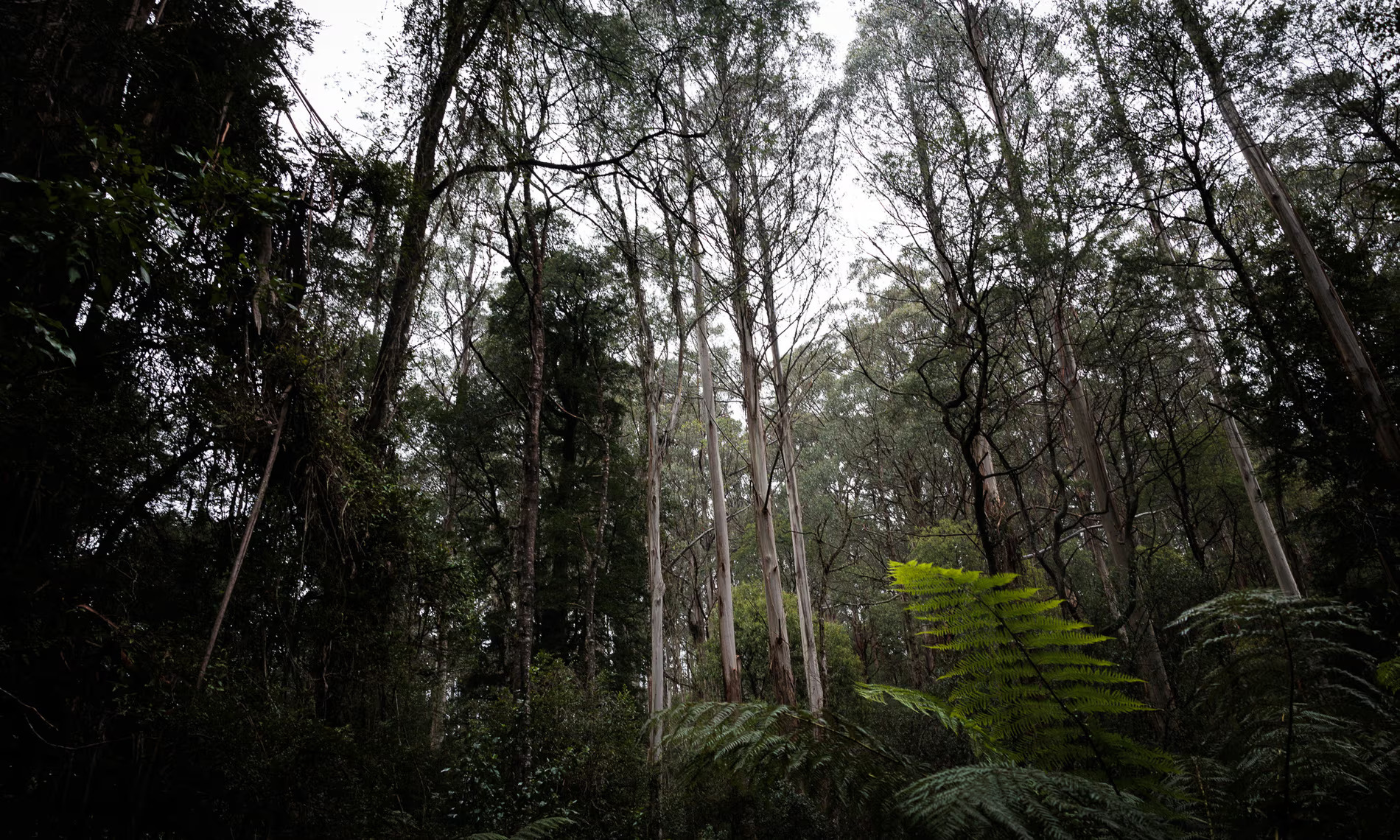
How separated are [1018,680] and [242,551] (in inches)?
137

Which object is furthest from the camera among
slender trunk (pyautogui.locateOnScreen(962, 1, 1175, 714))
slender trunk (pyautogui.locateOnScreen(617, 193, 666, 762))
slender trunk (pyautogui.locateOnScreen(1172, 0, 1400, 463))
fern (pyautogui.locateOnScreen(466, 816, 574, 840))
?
slender trunk (pyautogui.locateOnScreen(617, 193, 666, 762))

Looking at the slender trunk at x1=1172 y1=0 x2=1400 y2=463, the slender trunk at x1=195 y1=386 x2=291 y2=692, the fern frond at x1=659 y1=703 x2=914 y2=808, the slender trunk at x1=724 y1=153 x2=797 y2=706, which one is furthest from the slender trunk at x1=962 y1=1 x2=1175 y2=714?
the slender trunk at x1=195 y1=386 x2=291 y2=692

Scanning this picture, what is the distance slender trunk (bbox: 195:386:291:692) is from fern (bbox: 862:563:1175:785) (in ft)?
9.73

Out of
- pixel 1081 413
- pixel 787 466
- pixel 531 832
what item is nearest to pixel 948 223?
pixel 1081 413

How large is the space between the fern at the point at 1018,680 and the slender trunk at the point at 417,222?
14.0ft

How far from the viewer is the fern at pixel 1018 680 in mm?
1583

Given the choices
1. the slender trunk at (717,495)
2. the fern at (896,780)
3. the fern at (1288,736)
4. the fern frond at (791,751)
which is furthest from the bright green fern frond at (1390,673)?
the slender trunk at (717,495)

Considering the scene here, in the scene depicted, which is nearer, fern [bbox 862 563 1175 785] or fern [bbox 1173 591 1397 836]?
fern [bbox 1173 591 1397 836]

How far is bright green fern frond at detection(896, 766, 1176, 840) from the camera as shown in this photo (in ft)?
3.61

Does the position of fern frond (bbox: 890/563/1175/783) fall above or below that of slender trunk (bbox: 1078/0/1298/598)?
below

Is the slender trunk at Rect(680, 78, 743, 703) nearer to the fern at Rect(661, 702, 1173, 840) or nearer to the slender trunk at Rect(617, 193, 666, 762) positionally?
the slender trunk at Rect(617, 193, 666, 762)

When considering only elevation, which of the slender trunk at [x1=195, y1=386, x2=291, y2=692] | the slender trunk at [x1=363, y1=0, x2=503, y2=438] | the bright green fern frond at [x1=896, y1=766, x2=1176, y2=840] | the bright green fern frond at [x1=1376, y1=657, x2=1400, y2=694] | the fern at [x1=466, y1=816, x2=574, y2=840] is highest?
the slender trunk at [x1=363, y1=0, x2=503, y2=438]

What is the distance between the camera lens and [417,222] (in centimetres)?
484

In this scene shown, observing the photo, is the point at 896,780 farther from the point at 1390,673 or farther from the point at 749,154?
the point at 749,154
